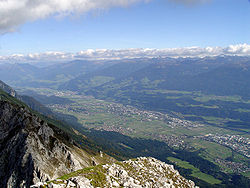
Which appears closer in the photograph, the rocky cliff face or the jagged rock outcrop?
the jagged rock outcrop

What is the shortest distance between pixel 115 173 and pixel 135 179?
6.25 meters

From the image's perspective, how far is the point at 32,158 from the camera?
60.4 metres

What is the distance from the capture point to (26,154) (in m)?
62.3

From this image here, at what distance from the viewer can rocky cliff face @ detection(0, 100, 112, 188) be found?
188 feet

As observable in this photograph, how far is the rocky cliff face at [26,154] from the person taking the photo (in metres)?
57.4

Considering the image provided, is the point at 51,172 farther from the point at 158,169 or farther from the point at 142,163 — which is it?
the point at 158,169

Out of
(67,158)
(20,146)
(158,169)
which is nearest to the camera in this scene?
(20,146)

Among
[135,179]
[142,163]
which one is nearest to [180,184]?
[142,163]

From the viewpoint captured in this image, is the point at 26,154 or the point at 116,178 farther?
the point at 26,154

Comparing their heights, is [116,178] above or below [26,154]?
below

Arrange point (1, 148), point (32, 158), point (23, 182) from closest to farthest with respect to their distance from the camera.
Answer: point (23, 182) → point (32, 158) → point (1, 148)

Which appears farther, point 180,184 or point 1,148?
point 180,184

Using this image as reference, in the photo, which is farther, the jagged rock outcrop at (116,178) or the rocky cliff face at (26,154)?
the rocky cliff face at (26,154)

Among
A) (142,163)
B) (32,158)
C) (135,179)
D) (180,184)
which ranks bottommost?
(180,184)
